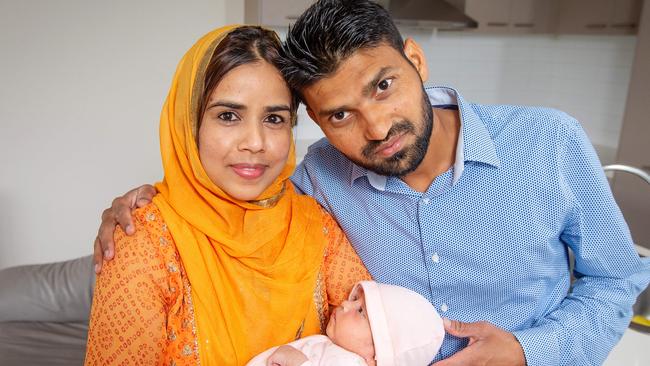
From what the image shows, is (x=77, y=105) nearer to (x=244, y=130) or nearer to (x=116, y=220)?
(x=116, y=220)

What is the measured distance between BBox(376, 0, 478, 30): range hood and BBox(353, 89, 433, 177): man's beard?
1965 mm

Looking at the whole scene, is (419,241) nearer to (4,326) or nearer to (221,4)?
(4,326)

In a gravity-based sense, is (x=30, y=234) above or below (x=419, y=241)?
below

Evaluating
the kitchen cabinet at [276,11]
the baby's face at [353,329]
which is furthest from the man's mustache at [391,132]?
the kitchen cabinet at [276,11]

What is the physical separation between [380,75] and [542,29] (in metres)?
2.74

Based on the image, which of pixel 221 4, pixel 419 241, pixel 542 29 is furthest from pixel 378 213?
pixel 542 29

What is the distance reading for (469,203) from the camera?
1.27 metres

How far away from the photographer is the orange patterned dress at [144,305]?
1.10 metres

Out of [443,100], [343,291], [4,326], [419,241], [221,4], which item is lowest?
[4,326]

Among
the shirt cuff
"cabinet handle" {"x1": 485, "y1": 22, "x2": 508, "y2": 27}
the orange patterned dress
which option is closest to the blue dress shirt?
the shirt cuff

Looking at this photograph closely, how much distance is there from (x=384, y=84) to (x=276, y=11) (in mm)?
1744

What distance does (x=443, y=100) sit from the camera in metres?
1.46

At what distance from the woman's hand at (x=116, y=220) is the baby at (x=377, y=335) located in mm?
389

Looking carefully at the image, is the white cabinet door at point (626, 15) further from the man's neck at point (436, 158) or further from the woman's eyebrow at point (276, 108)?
the woman's eyebrow at point (276, 108)
